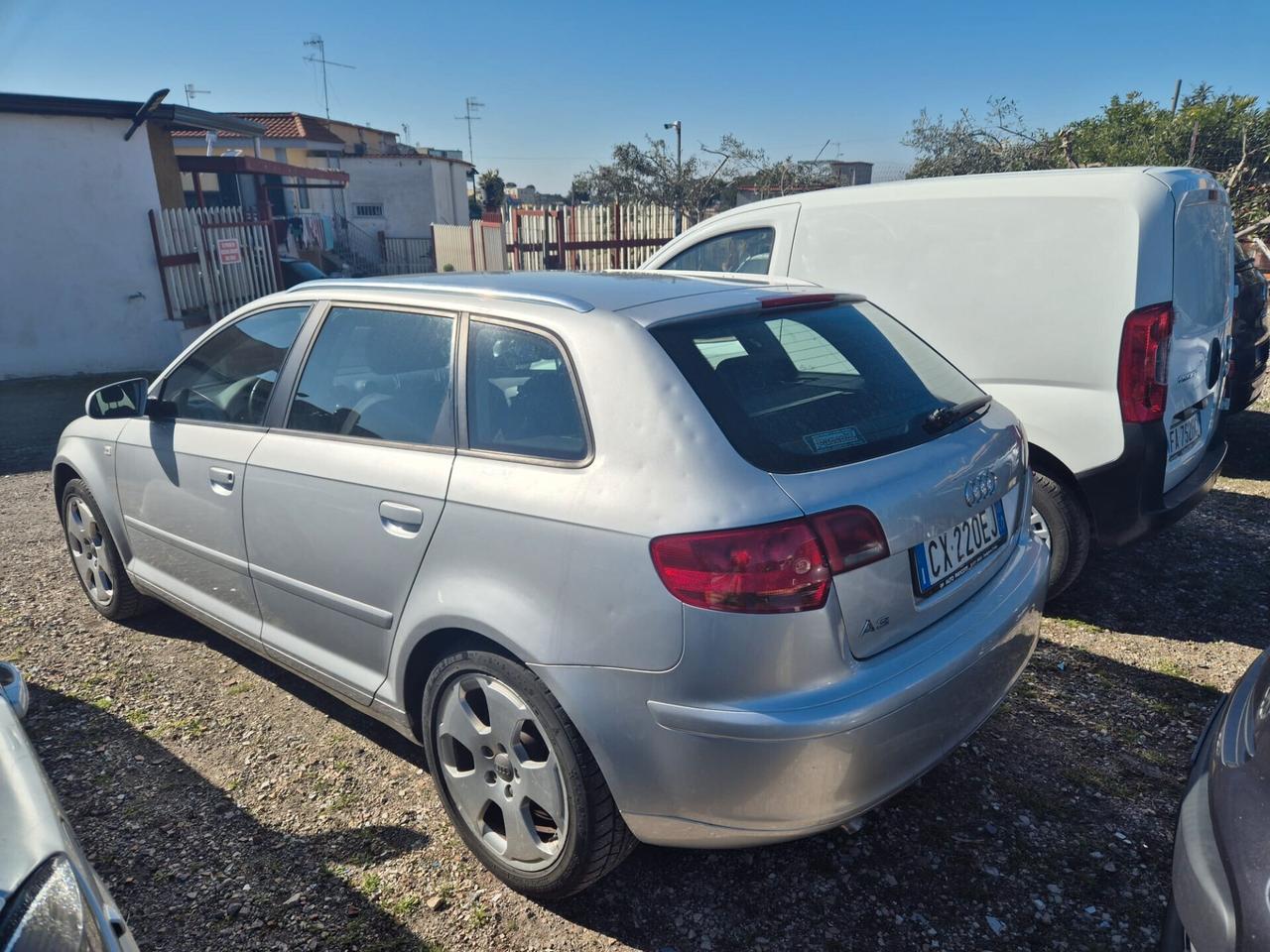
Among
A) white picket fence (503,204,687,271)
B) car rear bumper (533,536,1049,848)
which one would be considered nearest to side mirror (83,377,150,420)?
car rear bumper (533,536,1049,848)

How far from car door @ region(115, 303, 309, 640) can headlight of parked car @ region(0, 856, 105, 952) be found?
1.87 m

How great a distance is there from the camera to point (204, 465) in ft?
10.8

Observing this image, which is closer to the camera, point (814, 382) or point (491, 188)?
point (814, 382)

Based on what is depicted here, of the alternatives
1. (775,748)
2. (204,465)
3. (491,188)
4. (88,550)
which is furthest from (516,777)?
(491,188)

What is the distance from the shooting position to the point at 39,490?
6.78m

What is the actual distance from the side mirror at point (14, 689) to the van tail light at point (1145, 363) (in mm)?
3983

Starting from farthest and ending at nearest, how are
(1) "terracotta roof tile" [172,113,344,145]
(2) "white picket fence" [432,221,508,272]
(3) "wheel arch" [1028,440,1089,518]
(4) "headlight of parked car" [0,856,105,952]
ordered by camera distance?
1. (1) "terracotta roof tile" [172,113,344,145]
2. (2) "white picket fence" [432,221,508,272]
3. (3) "wheel arch" [1028,440,1089,518]
4. (4) "headlight of parked car" [0,856,105,952]

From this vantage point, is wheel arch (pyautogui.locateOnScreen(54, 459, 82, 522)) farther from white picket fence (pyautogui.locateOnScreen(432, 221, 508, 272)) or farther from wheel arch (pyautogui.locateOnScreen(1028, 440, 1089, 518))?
white picket fence (pyautogui.locateOnScreen(432, 221, 508, 272))

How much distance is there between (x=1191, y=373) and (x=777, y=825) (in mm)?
3198

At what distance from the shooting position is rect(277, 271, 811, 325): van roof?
246 cm

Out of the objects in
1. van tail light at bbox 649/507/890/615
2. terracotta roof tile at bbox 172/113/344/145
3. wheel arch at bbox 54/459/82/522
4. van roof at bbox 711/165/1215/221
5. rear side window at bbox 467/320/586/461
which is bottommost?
wheel arch at bbox 54/459/82/522

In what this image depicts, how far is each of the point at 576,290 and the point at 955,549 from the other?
1.35 meters

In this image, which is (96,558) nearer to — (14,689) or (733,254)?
(14,689)

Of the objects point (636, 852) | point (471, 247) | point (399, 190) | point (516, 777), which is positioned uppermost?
point (399, 190)
